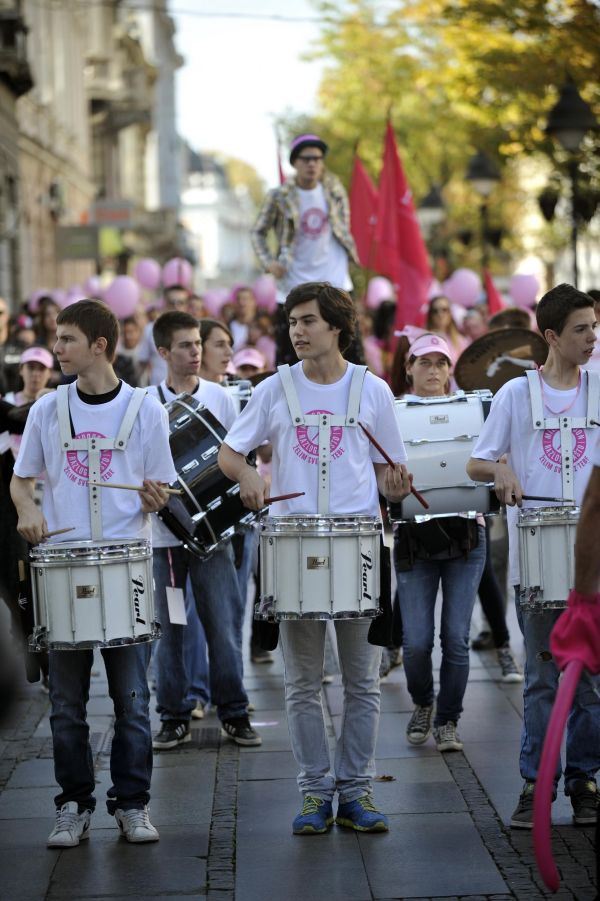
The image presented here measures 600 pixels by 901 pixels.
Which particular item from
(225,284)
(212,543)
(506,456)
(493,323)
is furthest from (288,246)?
(225,284)

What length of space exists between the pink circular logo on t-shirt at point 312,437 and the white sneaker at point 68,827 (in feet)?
5.36

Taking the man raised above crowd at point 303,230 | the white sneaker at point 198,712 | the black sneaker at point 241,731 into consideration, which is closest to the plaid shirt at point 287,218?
the man raised above crowd at point 303,230

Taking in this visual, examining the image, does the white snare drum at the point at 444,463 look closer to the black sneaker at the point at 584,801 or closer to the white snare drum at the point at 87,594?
the black sneaker at the point at 584,801

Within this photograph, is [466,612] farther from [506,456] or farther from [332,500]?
[332,500]

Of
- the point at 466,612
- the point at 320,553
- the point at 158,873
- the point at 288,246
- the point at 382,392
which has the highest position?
the point at 288,246

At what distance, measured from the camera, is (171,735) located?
26.3 feet

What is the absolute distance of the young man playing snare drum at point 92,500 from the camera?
622 cm

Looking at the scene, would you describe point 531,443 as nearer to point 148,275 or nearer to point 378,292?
point 378,292

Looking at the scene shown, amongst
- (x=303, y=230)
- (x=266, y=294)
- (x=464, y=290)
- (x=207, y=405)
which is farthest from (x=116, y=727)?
(x=266, y=294)

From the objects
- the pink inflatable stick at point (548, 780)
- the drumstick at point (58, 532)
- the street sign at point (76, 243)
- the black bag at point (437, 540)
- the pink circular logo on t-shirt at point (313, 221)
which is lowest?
the pink inflatable stick at point (548, 780)

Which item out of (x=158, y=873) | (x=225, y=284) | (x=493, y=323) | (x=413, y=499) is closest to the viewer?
(x=158, y=873)

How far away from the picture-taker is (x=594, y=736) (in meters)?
6.41

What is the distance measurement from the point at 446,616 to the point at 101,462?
2.15 metres

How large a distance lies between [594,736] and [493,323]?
5.47 m
